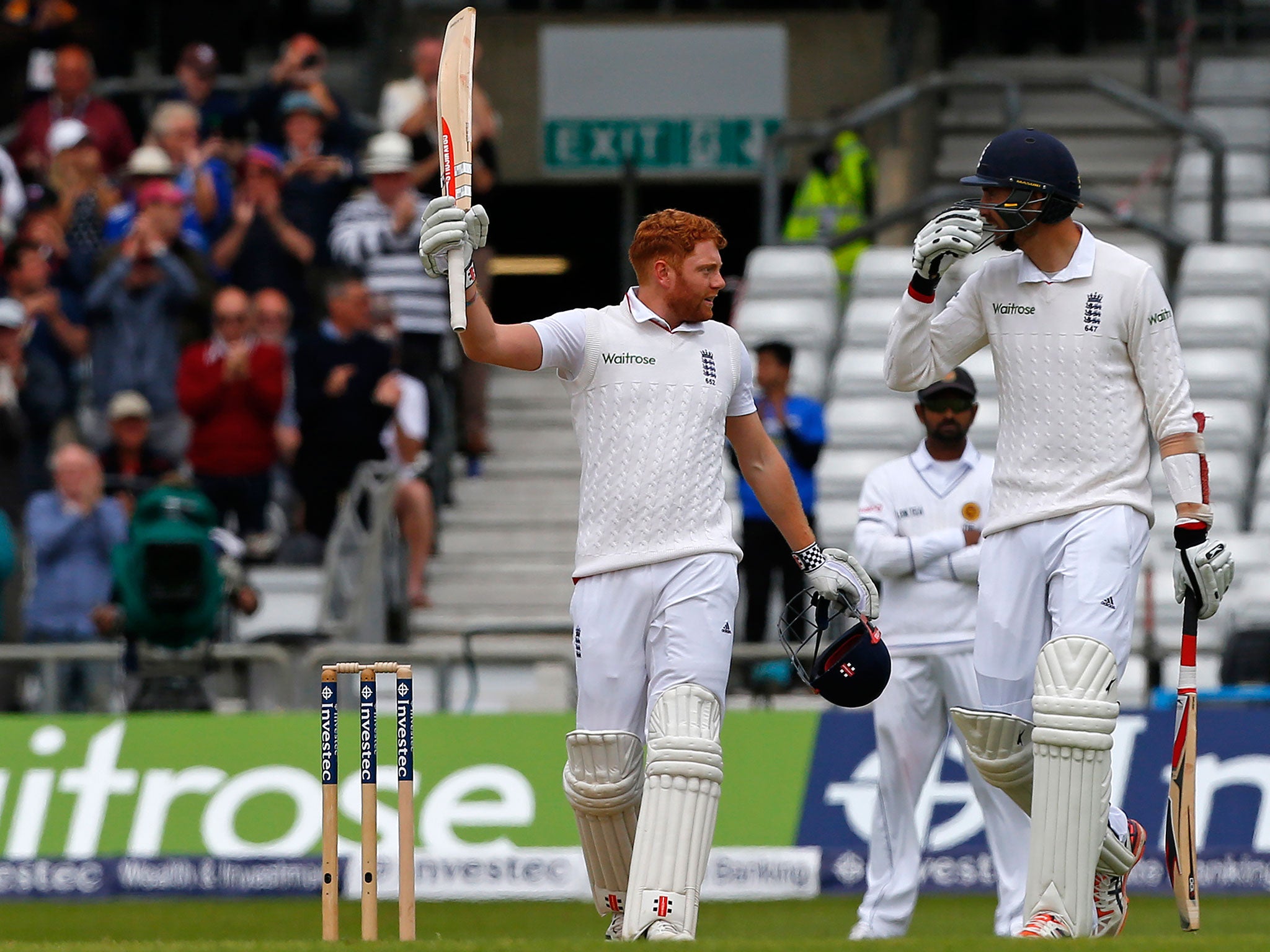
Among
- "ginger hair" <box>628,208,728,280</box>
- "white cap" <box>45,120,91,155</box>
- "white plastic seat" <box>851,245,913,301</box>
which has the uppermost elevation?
"white cap" <box>45,120,91,155</box>

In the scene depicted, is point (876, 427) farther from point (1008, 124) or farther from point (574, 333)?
point (574, 333)

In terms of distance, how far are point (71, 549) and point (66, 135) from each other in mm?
4244

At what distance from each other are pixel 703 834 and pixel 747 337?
29.1 ft

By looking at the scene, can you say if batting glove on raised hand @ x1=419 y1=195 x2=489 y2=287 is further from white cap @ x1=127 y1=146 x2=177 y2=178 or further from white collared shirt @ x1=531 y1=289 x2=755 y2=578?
white cap @ x1=127 y1=146 x2=177 y2=178

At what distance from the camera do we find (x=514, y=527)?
1681 cm

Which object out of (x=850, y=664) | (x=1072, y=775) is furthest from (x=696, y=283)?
(x=1072, y=775)

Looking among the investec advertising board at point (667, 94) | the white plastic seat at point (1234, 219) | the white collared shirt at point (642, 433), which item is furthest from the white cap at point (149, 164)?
the white collared shirt at point (642, 433)

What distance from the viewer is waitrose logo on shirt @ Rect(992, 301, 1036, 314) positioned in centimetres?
778

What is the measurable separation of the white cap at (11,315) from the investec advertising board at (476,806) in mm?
4035

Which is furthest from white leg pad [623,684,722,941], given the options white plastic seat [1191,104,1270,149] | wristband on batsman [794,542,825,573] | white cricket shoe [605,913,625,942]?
white plastic seat [1191,104,1270,149]

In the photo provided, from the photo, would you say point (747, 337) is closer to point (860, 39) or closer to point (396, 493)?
point (396, 493)

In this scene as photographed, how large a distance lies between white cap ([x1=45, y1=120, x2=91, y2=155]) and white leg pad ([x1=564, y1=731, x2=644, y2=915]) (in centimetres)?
1030

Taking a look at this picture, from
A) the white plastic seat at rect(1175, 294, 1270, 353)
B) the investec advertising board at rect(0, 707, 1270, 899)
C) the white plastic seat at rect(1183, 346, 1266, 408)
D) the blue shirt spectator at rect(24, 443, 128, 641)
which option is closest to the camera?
the investec advertising board at rect(0, 707, 1270, 899)

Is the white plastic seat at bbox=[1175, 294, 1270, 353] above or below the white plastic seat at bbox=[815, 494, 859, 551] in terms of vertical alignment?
above
